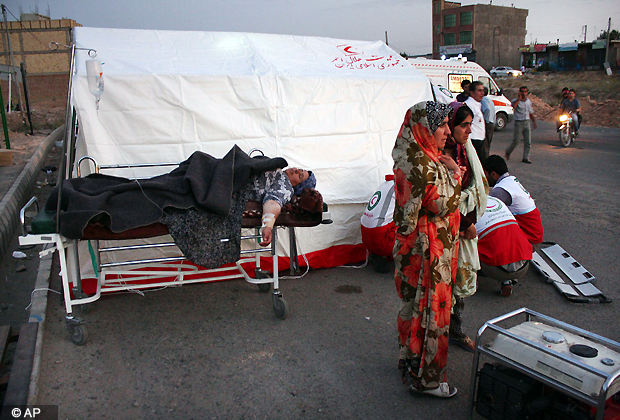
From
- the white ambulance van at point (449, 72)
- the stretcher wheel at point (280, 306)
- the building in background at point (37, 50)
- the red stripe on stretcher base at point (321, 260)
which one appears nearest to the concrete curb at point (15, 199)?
the red stripe on stretcher base at point (321, 260)

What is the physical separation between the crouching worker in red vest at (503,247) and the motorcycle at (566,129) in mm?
10754

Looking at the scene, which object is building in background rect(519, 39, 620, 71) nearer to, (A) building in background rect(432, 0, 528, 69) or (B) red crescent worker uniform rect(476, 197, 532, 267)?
(A) building in background rect(432, 0, 528, 69)

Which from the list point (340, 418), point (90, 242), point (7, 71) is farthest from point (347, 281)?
point (7, 71)

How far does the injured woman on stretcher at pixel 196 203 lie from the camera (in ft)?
10.9

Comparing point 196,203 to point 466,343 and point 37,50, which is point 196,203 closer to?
point 466,343

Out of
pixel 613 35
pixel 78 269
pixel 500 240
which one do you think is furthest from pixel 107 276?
pixel 613 35

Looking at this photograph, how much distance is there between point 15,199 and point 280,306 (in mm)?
5750

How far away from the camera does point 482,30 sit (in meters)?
72.1

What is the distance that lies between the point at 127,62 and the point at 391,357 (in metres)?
3.69

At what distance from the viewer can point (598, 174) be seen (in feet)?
31.0

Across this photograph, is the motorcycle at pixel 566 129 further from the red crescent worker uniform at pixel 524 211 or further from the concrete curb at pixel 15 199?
the concrete curb at pixel 15 199

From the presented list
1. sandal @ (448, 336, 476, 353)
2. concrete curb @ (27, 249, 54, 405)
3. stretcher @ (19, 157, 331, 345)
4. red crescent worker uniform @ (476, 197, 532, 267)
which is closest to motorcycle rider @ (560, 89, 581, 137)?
red crescent worker uniform @ (476, 197, 532, 267)

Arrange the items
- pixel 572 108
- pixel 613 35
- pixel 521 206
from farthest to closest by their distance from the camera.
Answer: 1. pixel 613 35
2. pixel 572 108
3. pixel 521 206

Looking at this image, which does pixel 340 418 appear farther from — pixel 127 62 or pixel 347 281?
pixel 127 62
